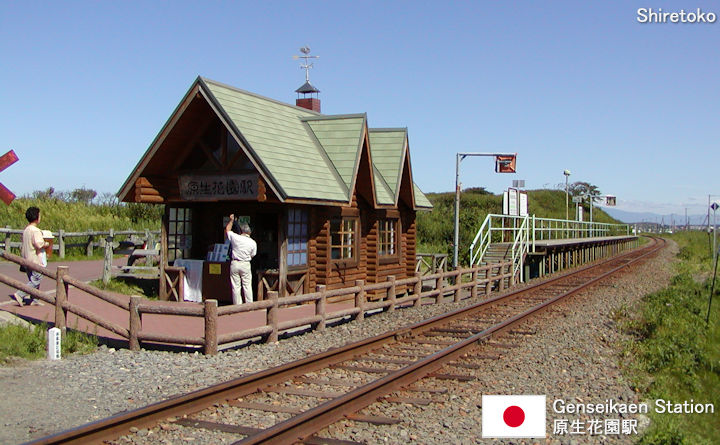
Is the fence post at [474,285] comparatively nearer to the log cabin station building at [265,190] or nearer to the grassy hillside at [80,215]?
the log cabin station building at [265,190]

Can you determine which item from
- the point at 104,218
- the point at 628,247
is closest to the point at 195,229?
the point at 104,218

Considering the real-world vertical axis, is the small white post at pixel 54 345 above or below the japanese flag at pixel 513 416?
above

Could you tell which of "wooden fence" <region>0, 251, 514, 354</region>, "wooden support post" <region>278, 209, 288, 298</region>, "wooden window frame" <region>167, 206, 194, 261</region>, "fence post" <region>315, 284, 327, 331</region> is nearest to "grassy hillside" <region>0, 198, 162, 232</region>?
"wooden window frame" <region>167, 206, 194, 261</region>

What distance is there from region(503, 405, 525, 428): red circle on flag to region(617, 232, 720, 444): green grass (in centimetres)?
118

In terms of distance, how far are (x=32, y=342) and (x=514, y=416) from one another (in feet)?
23.9

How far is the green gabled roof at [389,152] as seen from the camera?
20156 millimetres

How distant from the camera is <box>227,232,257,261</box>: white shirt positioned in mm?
13969

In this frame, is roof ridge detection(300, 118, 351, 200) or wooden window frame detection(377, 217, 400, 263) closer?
roof ridge detection(300, 118, 351, 200)

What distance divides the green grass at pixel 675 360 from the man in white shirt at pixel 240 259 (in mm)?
7155

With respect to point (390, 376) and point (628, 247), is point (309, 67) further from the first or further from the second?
point (628, 247)

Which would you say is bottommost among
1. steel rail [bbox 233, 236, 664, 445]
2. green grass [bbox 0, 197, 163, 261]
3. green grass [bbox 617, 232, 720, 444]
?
green grass [bbox 617, 232, 720, 444]

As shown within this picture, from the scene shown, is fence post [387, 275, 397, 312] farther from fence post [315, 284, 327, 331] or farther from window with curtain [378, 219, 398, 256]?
window with curtain [378, 219, 398, 256]

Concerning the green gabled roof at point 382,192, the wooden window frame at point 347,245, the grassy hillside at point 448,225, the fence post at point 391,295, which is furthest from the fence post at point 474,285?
the grassy hillside at point 448,225

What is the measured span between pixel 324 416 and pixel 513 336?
6549 mm
